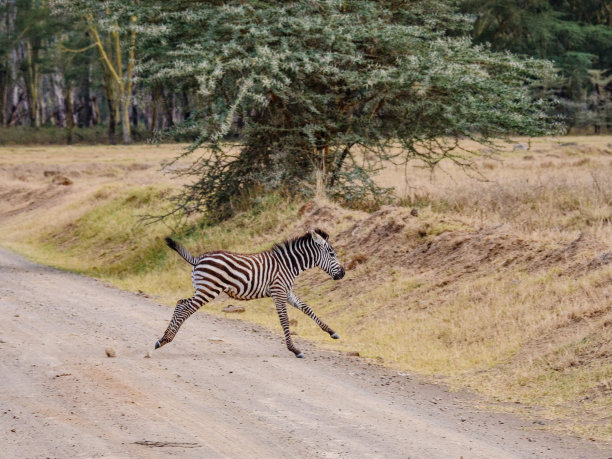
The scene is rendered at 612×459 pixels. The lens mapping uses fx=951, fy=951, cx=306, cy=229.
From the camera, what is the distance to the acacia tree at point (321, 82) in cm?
2048

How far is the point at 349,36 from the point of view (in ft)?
67.3

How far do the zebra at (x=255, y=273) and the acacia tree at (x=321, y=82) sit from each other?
28.7 ft

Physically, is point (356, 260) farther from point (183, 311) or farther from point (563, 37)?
point (563, 37)

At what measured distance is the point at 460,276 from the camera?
14297 mm

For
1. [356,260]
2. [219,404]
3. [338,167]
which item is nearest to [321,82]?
[338,167]

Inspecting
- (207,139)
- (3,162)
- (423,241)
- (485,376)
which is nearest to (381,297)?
(423,241)

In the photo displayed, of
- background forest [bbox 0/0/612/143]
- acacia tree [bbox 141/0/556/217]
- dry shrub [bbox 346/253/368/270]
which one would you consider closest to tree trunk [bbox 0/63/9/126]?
background forest [bbox 0/0/612/143]

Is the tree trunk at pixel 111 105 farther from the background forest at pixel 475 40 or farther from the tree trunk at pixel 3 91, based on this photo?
the tree trunk at pixel 3 91

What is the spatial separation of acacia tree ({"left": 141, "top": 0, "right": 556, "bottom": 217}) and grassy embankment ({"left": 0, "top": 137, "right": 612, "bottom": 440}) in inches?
55.1

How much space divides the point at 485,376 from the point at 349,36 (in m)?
11.5

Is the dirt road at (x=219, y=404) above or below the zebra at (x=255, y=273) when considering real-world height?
below

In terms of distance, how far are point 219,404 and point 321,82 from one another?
14052 millimetres

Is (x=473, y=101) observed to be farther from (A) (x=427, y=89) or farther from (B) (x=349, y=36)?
(B) (x=349, y=36)

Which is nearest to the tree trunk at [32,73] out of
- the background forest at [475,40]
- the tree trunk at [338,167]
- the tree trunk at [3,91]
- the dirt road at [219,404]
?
the background forest at [475,40]
